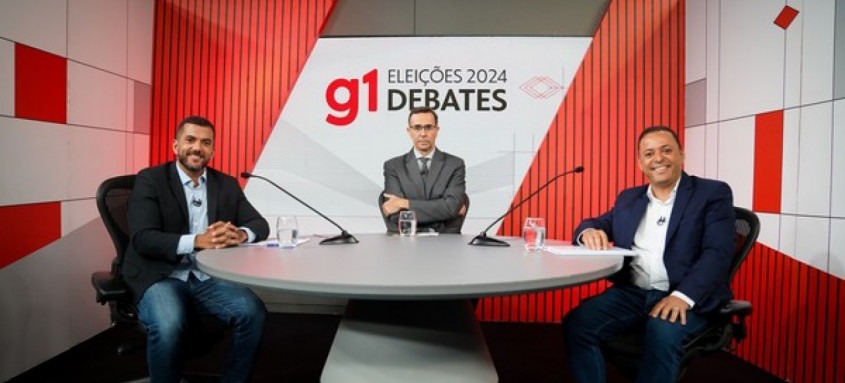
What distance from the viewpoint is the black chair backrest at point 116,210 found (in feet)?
7.79

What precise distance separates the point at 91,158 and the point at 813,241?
188 inches

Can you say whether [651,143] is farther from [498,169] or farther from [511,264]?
[498,169]

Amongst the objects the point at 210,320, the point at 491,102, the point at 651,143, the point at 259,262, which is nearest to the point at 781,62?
the point at 651,143

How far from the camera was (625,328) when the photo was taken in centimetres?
212

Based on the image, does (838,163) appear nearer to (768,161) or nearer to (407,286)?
(768,161)

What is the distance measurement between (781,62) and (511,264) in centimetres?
260

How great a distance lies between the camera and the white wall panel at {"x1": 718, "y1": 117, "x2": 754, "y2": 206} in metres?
3.43

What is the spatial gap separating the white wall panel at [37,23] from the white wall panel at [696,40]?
463cm

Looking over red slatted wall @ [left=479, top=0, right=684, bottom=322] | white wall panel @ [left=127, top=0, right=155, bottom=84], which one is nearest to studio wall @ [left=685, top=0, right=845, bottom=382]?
red slatted wall @ [left=479, top=0, right=684, bottom=322]

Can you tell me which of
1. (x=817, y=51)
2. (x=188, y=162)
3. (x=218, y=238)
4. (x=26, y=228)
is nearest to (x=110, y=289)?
(x=218, y=238)

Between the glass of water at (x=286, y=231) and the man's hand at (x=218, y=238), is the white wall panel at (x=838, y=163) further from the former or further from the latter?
the man's hand at (x=218, y=238)

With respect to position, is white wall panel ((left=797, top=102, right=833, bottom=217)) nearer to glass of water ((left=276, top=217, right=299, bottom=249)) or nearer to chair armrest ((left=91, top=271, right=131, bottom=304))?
glass of water ((left=276, top=217, right=299, bottom=249))

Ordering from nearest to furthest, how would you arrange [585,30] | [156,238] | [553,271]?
[553,271]
[156,238]
[585,30]

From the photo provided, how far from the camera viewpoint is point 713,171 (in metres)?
3.86
